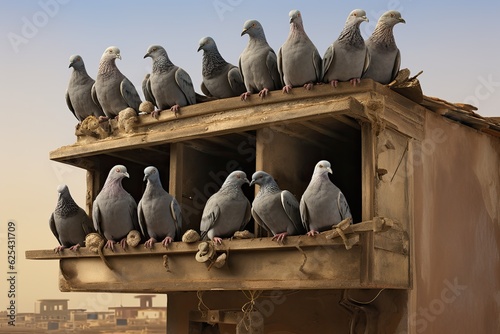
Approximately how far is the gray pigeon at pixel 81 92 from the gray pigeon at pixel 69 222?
3.08 feet

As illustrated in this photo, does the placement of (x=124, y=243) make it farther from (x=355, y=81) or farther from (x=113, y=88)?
(x=355, y=81)

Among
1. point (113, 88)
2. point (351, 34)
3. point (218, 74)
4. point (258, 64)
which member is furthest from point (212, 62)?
point (351, 34)

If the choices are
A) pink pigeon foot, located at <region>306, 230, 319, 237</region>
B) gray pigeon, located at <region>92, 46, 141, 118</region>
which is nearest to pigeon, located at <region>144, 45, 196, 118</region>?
gray pigeon, located at <region>92, 46, 141, 118</region>

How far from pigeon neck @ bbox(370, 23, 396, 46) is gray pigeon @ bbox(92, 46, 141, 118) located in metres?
2.36

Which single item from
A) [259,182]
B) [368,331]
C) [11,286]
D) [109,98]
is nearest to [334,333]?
[368,331]

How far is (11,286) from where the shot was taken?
28.7 feet

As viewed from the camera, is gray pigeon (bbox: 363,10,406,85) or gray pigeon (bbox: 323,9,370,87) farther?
gray pigeon (bbox: 363,10,406,85)

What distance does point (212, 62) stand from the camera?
24.4 ft

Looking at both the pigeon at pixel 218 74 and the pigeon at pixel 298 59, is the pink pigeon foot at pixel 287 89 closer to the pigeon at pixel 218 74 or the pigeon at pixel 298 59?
the pigeon at pixel 298 59

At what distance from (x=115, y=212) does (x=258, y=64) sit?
175 centimetres

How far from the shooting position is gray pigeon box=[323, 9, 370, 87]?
6438 mm

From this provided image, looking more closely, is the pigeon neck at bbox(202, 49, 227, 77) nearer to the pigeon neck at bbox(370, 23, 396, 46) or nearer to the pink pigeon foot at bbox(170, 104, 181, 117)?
the pink pigeon foot at bbox(170, 104, 181, 117)

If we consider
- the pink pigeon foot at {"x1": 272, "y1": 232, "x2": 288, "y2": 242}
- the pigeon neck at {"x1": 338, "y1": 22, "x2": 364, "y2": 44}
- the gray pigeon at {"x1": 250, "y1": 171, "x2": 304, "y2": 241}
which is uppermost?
the pigeon neck at {"x1": 338, "y1": 22, "x2": 364, "y2": 44}

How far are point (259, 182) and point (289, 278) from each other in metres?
0.77
